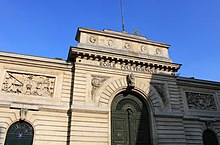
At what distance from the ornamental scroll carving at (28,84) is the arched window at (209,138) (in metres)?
12.6

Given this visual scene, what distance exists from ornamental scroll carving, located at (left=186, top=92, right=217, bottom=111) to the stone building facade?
0.34 feet

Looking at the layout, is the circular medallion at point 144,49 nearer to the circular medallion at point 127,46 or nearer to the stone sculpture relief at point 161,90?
the circular medallion at point 127,46

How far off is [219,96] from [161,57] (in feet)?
23.5

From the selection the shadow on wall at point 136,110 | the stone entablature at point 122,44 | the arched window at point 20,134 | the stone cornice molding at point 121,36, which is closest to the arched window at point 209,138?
the shadow on wall at point 136,110

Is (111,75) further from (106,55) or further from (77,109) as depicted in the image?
(77,109)

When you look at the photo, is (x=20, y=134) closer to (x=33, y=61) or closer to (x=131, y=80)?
(x=33, y=61)

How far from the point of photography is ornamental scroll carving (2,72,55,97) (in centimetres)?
1385

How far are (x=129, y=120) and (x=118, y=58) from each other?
471 cm

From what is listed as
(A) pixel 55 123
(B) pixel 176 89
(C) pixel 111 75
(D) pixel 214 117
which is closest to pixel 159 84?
(B) pixel 176 89

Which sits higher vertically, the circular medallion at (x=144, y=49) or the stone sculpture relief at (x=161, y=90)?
the circular medallion at (x=144, y=49)

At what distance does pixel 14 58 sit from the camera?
14.5 meters

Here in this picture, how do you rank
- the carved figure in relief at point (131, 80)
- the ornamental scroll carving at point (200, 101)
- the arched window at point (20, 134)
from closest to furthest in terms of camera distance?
the arched window at point (20, 134) < the carved figure in relief at point (131, 80) < the ornamental scroll carving at point (200, 101)

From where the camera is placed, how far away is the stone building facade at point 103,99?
13141 mm

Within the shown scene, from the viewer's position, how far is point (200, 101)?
18.8 m
